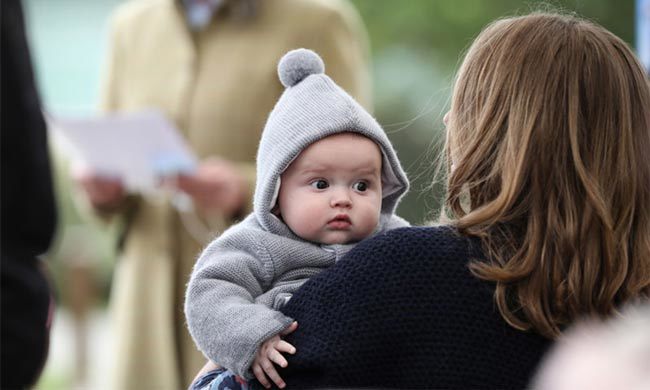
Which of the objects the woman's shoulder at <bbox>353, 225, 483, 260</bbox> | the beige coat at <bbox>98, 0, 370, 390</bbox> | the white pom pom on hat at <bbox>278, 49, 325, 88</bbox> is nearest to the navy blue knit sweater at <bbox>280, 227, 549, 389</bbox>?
the woman's shoulder at <bbox>353, 225, 483, 260</bbox>

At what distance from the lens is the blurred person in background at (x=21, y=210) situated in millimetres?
1442

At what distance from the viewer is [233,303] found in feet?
6.31

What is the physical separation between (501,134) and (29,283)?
0.77 m

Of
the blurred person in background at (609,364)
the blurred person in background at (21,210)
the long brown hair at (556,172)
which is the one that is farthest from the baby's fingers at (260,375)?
the blurred person in background at (609,364)

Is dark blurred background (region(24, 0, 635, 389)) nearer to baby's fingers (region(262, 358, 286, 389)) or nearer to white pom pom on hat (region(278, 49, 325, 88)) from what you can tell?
white pom pom on hat (region(278, 49, 325, 88))

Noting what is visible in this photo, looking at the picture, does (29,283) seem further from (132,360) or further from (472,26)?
(472,26)

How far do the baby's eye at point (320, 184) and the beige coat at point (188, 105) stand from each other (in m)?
1.35

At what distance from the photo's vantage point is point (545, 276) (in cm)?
182

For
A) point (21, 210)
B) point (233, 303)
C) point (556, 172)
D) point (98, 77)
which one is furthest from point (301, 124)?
point (98, 77)

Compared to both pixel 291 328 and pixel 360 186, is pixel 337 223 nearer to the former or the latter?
pixel 360 186

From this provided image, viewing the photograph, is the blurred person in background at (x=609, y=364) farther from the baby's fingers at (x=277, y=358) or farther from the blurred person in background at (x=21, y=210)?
the baby's fingers at (x=277, y=358)

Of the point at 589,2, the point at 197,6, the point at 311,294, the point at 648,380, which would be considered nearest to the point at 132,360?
the point at 197,6

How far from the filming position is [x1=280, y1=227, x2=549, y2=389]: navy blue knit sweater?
70.7 inches

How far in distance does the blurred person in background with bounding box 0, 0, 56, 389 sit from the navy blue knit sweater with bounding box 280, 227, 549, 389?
48cm
